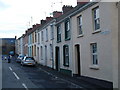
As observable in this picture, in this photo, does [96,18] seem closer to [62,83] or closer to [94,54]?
[94,54]

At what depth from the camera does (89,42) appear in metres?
17.1

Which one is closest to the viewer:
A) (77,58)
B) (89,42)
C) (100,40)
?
(100,40)

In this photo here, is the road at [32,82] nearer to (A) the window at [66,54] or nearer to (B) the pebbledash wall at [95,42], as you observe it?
(B) the pebbledash wall at [95,42]

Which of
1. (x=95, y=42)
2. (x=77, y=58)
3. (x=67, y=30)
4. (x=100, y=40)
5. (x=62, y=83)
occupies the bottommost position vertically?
(x=62, y=83)

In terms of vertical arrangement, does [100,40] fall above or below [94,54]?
above

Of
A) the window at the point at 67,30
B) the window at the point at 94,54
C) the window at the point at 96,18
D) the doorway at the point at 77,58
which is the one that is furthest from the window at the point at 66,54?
the window at the point at 96,18

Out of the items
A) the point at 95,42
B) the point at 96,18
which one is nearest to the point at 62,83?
the point at 95,42

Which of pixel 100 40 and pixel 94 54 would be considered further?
pixel 94 54

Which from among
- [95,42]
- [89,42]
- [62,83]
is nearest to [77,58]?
[89,42]

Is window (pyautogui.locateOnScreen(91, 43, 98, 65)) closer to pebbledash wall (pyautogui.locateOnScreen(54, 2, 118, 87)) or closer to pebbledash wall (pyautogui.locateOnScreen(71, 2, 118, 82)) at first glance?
pebbledash wall (pyautogui.locateOnScreen(54, 2, 118, 87))

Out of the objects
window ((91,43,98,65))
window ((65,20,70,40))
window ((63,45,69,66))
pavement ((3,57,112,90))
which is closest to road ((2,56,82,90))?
pavement ((3,57,112,90))

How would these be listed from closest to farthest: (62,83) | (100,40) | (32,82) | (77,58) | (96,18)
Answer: (100,40), (62,83), (96,18), (32,82), (77,58)

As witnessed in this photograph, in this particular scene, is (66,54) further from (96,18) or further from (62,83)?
(96,18)

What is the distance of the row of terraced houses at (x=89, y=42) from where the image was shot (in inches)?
537
